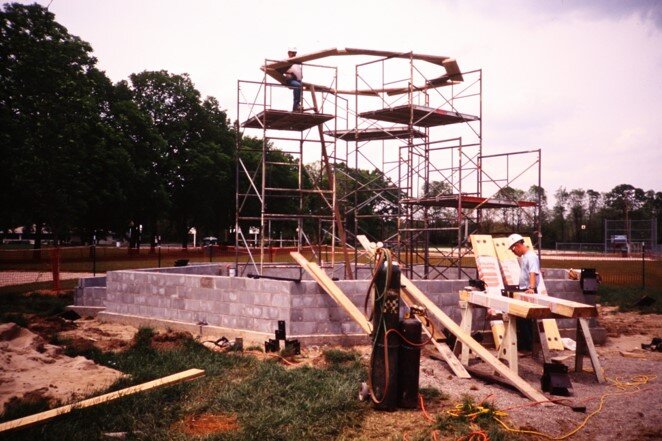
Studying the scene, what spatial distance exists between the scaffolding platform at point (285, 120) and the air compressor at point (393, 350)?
739 cm

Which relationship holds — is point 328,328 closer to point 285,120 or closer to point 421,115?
point 285,120

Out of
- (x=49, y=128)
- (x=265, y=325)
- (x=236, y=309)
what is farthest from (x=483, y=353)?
(x=49, y=128)

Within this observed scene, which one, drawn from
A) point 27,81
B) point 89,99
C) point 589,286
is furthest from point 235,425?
point 89,99

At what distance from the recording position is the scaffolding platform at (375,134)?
50.6 ft

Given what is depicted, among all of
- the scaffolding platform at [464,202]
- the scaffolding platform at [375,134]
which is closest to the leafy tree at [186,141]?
the scaffolding platform at [375,134]

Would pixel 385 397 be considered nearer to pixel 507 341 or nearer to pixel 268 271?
pixel 507 341

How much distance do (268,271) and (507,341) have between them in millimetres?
9088

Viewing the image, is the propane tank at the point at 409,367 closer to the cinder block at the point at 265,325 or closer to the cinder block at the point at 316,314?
the cinder block at the point at 316,314

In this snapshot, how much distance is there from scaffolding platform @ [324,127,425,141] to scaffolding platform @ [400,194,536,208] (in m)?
2.15

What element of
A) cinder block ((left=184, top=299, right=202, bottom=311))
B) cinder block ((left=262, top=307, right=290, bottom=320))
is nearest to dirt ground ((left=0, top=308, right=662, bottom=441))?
cinder block ((left=262, top=307, right=290, bottom=320))

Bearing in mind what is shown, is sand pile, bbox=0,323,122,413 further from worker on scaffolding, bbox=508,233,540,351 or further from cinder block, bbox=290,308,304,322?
worker on scaffolding, bbox=508,233,540,351

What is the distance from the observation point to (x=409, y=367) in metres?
6.39

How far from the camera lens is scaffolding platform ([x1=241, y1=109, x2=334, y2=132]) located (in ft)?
42.7

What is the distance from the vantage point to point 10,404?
6.02 meters
